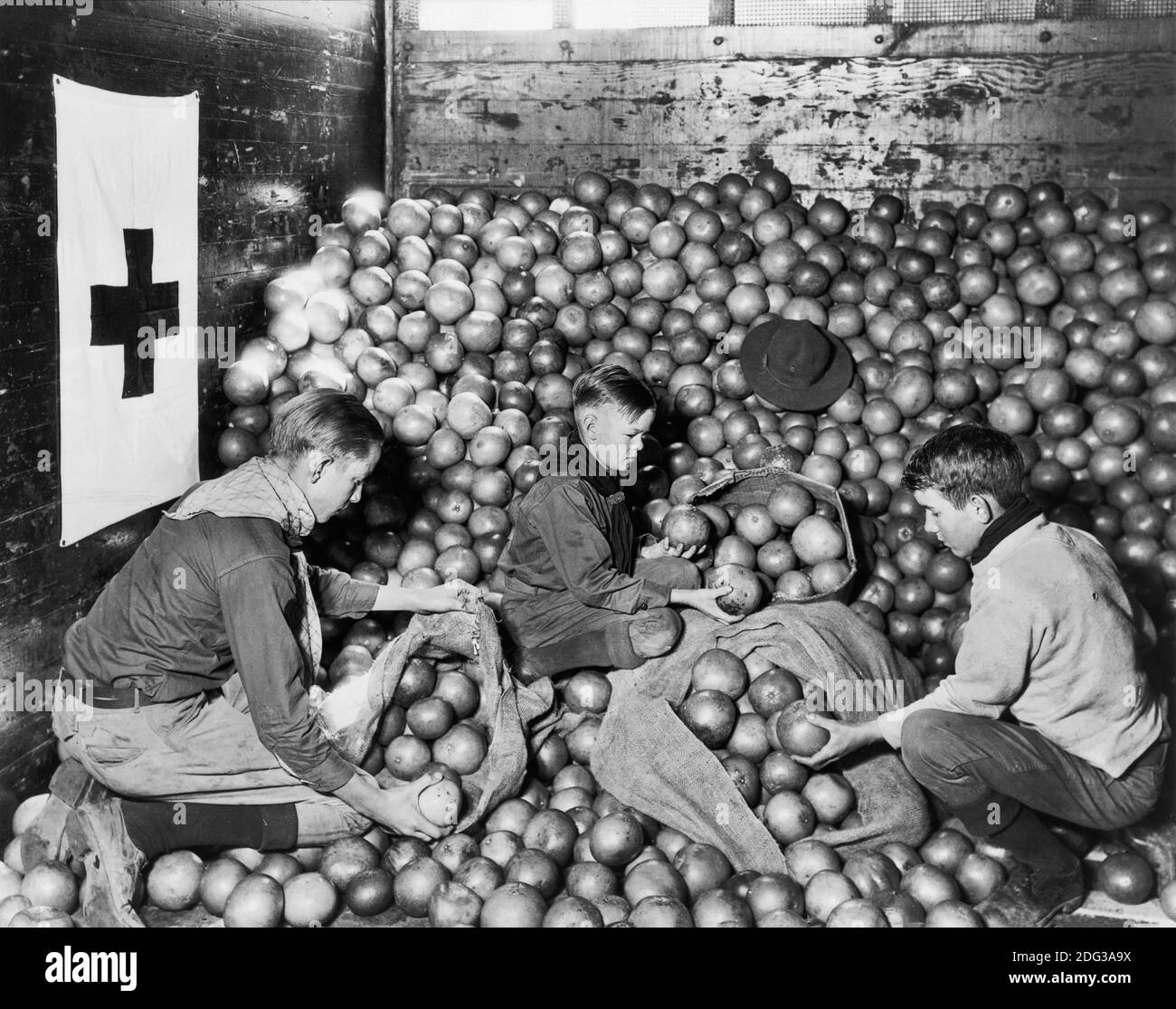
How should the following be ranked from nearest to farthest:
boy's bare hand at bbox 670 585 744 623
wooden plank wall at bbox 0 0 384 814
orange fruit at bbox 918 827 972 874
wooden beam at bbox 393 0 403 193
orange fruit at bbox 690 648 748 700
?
1. orange fruit at bbox 918 827 972 874
2. wooden plank wall at bbox 0 0 384 814
3. orange fruit at bbox 690 648 748 700
4. boy's bare hand at bbox 670 585 744 623
5. wooden beam at bbox 393 0 403 193

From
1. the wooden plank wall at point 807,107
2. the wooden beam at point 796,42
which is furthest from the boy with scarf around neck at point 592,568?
the wooden beam at point 796,42

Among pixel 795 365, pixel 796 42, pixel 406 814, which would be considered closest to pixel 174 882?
pixel 406 814

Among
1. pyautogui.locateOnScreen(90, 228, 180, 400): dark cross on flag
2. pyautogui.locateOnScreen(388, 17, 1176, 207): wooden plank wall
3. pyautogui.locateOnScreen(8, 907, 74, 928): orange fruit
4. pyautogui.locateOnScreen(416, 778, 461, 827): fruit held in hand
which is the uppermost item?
pyautogui.locateOnScreen(388, 17, 1176, 207): wooden plank wall

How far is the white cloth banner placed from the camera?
4.96 metres

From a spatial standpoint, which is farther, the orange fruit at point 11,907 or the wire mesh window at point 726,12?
the wire mesh window at point 726,12

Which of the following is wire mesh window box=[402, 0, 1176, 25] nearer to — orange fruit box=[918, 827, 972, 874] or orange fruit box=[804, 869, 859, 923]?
orange fruit box=[918, 827, 972, 874]

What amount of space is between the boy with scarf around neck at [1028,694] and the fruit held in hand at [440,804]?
1.76 m

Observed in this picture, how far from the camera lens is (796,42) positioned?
8367mm

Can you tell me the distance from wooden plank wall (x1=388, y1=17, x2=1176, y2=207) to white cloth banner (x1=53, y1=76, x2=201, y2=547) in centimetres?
314

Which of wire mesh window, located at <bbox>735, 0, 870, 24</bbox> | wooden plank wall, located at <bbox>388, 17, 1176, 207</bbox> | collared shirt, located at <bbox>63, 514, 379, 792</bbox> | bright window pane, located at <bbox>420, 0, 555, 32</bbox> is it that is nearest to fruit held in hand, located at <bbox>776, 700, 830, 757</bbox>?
collared shirt, located at <bbox>63, 514, 379, 792</bbox>

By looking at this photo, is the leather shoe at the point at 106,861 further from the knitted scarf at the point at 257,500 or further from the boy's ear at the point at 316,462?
the boy's ear at the point at 316,462

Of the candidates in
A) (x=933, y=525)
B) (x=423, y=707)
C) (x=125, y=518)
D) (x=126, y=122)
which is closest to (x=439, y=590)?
(x=423, y=707)

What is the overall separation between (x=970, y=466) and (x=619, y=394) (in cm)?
165

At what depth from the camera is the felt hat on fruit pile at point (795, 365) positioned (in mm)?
6988
